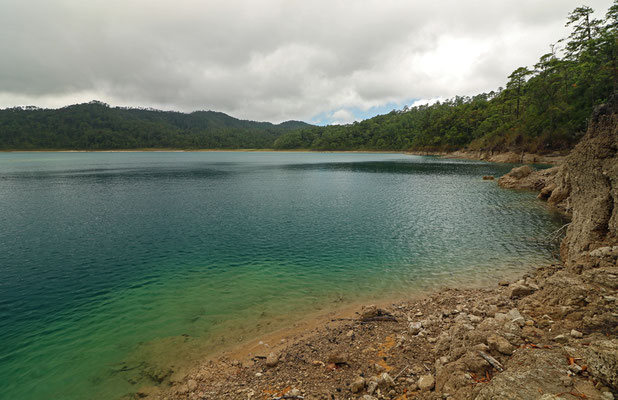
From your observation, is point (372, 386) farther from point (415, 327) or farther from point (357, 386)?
point (415, 327)

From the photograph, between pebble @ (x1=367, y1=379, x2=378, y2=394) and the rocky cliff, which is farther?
the rocky cliff

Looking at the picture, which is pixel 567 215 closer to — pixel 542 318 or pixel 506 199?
pixel 506 199

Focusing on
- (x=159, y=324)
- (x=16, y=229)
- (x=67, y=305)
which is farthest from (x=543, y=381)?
(x=16, y=229)

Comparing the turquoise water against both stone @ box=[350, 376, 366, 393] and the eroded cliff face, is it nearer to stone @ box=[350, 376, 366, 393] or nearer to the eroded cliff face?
the eroded cliff face

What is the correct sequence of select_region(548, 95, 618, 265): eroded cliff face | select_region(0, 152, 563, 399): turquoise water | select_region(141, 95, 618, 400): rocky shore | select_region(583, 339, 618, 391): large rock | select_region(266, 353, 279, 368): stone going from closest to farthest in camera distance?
select_region(583, 339, 618, 391): large rock < select_region(141, 95, 618, 400): rocky shore < select_region(266, 353, 279, 368): stone < select_region(0, 152, 563, 399): turquoise water < select_region(548, 95, 618, 265): eroded cliff face

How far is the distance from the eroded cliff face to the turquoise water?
4655 mm

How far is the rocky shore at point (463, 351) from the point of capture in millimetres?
5543

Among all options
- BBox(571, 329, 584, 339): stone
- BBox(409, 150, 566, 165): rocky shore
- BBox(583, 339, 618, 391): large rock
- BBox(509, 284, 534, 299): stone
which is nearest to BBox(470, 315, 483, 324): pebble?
BBox(571, 329, 584, 339): stone

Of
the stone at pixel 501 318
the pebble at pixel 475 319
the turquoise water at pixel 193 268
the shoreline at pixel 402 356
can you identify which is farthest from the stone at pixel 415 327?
the turquoise water at pixel 193 268

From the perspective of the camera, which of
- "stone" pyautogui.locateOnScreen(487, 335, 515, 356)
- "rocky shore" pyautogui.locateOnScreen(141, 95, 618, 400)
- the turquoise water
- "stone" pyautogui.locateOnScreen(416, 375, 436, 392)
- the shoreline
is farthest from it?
the turquoise water

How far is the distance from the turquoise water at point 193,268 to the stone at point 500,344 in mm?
7791

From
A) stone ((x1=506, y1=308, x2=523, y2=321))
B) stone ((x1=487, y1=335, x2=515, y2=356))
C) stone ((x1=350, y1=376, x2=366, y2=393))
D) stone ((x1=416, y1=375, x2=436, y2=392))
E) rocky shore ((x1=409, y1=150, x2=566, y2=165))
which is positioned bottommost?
stone ((x1=350, y1=376, x2=366, y2=393))

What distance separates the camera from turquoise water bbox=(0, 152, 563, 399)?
10961mm

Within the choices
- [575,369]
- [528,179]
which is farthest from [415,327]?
[528,179]
